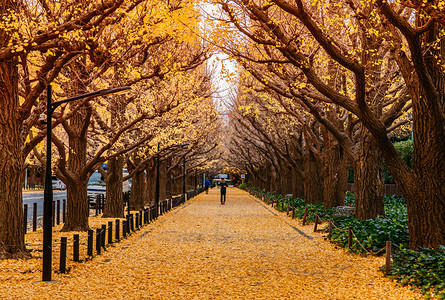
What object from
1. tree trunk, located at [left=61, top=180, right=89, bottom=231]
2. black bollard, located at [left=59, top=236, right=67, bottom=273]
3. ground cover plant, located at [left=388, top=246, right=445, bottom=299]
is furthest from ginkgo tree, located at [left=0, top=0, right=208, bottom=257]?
ground cover plant, located at [left=388, top=246, right=445, bottom=299]

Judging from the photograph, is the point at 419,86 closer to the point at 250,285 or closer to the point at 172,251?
the point at 250,285

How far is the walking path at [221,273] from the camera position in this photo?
883 cm

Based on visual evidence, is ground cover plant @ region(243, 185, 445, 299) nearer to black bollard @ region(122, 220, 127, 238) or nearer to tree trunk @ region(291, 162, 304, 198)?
black bollard @ region(122, 220, 127, 238)

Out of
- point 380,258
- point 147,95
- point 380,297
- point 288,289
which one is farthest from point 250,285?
point 147,95

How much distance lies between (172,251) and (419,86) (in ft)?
24.4

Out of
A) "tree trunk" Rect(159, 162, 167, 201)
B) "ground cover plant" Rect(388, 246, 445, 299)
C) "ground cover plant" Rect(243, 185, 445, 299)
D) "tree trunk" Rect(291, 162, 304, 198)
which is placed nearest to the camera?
"ground cover plant" Rect(388, 246, 445, 299)

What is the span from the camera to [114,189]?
82.9ft

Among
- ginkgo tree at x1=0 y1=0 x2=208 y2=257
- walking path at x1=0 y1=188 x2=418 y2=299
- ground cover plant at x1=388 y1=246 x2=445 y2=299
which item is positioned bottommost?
walking path at x1=0 y1=188 x2=418 y2=299

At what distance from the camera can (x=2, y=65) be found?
39.6ft

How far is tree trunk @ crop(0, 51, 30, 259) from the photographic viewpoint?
39.4 ft

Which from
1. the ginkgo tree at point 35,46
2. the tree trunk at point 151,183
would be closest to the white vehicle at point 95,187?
the tree trunk at point 151,183

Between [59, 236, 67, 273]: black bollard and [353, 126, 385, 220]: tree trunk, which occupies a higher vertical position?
[353, 126, 385, 220]: tree trunk

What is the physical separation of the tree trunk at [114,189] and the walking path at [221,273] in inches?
330

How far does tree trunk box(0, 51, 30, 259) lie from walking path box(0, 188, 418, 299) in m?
1.92
